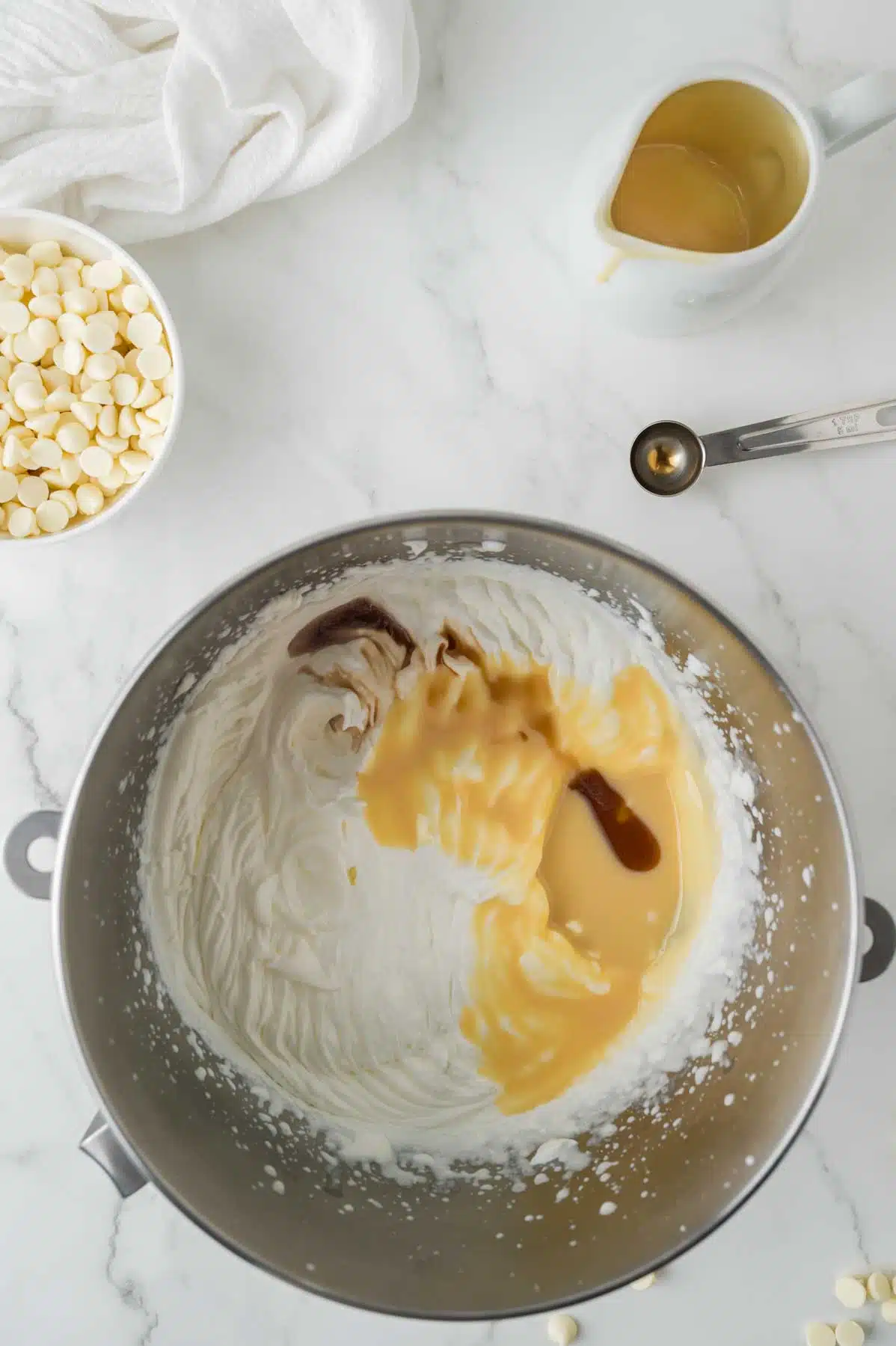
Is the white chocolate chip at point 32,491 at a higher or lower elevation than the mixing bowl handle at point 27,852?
higher

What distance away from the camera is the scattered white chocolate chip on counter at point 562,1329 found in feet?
2.76

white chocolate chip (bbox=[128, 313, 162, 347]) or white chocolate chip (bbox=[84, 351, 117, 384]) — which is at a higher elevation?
white chocolate chip (bbox=[128, 313, 162, 347])

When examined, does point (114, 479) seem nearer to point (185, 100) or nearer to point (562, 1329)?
point (185, 100)

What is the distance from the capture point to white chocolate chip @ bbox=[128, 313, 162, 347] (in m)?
0.76

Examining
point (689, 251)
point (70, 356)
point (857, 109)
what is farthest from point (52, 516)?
point (857, 109)

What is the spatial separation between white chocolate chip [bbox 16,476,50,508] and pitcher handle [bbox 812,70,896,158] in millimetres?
585

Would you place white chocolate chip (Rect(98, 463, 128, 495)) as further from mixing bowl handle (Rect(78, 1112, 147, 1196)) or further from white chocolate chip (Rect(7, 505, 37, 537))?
mixing bowl handle (Rect(78, 1112, 147, 1196))

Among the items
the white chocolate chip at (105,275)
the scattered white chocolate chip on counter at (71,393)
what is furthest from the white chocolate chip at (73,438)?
the white chocolate chip at (105,275)

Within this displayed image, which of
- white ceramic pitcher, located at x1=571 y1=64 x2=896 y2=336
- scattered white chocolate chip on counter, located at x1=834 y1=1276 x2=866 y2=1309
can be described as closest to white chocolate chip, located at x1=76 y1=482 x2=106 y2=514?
white ceramic pitcher, located at x1=571 y1=64 x2=896 y2=336

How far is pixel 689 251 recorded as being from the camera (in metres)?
0.70

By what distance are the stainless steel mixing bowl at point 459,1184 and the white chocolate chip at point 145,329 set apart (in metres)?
0.21

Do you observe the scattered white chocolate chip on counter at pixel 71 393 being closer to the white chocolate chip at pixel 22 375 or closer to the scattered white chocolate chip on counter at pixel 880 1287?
the white chocolate chip at pixel 22 375

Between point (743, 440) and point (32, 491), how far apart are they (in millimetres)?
530

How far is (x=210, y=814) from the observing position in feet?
2.73
